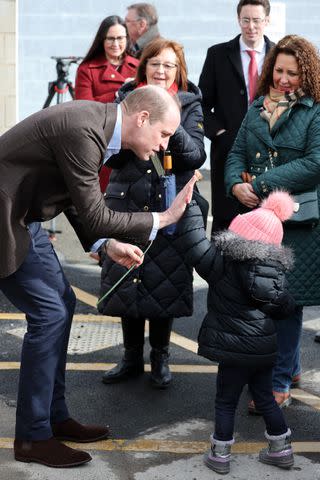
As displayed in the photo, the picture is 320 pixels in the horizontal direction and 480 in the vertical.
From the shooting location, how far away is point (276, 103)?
4930 millimetres

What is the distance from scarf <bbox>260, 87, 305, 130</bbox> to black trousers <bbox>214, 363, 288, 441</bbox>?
4.41 ft

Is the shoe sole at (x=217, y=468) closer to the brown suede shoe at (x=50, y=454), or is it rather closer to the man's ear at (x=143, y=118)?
the brown suede shoe at (x=50, y=454)

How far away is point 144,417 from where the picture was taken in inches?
196

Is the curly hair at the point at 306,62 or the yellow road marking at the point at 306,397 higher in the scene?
the curly hair at the point at 306,62

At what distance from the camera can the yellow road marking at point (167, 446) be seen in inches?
179

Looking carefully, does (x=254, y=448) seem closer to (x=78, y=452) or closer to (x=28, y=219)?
(x=78, y=452)

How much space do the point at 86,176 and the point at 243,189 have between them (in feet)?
4.33

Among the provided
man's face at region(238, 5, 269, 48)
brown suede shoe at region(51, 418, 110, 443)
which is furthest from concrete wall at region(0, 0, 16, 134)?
brown suede shoe at region(51, 418, 110, 443)

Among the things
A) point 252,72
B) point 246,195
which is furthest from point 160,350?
point 252,72

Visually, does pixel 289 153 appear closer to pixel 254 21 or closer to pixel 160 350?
pixel 160 350

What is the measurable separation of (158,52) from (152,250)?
3.65ft

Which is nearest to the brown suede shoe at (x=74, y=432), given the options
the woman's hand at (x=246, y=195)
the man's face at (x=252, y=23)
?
the woman's hand at (x=246, y=195)

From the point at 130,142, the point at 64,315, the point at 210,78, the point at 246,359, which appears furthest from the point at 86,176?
the point at 210,78

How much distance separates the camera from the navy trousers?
4.30m
